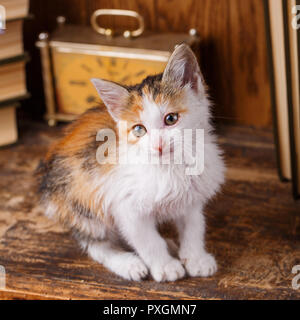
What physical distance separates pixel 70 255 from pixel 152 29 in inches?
29.1

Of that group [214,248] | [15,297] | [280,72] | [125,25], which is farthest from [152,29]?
[15,297]

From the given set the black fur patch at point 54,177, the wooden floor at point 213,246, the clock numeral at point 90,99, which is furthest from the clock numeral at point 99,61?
the black fur patch at point 54,177

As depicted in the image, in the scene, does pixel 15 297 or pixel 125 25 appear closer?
pixel 15 297

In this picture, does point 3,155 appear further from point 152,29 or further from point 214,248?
point 214,248

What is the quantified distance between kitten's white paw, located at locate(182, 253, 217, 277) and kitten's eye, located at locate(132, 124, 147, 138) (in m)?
0.29

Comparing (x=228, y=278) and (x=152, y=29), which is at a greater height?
(x=152, y=29)

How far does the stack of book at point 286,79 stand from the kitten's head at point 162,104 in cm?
29

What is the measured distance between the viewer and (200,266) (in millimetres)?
1021

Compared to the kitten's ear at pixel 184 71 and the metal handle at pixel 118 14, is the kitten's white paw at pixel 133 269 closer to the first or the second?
the kitten's ear at pixel 184 71

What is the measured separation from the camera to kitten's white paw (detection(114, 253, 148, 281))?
1019 millimetres

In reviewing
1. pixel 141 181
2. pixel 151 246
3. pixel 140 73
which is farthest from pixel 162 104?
pixel 140 73

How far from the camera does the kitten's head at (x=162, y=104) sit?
2.88 ft

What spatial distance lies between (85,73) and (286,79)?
59 centimetres

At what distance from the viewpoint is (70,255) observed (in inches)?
43.5
